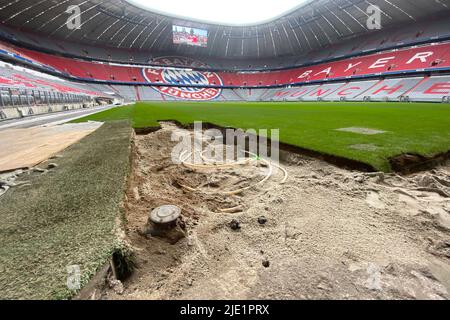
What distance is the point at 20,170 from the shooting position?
3287 mm

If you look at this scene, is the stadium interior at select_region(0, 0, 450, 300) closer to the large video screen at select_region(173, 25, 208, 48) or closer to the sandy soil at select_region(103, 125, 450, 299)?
the sandy soil at select_region(103, 125, 450, 299)

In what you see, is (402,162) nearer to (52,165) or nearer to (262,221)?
(262,221)

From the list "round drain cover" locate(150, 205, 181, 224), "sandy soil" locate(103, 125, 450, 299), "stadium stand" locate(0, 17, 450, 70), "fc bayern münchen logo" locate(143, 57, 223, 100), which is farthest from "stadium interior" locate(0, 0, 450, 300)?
"fc bayern münchen logo" locate(143, 57, 223, 100)

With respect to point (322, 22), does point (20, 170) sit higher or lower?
lower

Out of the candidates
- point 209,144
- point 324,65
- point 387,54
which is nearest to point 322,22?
point 324,65

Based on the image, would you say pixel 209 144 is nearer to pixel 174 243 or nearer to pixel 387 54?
pixel 174 243

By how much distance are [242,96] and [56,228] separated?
56.6 meters

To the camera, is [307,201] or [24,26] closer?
[307,201]

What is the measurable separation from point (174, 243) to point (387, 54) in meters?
48.2

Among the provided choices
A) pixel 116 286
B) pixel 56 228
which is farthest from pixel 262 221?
pixel 56 228

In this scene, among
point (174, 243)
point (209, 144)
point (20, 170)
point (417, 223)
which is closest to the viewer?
point (174, 243)

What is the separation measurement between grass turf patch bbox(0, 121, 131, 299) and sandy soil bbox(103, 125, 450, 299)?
25cm
